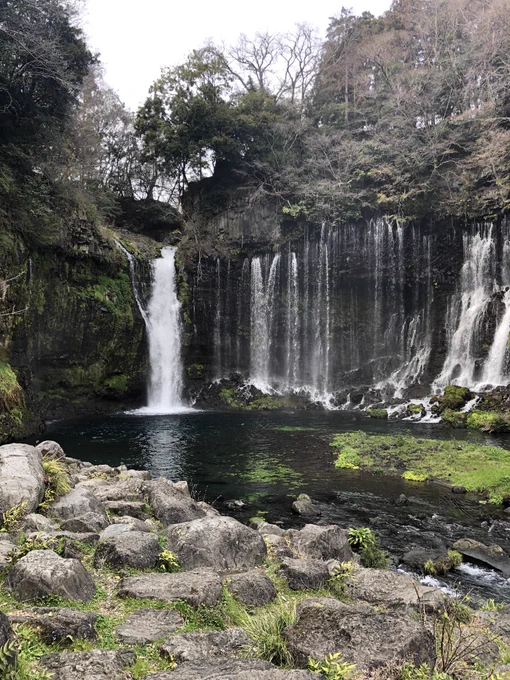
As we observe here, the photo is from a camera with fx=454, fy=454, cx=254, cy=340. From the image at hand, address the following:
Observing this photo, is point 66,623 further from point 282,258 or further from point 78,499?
point 282,258

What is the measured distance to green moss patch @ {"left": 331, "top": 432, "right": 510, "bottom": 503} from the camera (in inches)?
488

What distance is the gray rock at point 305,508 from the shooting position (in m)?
10.4

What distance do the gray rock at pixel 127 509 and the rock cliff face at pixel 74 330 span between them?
1293 cm

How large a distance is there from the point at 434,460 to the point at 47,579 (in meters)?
12.9

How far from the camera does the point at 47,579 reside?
4.30m

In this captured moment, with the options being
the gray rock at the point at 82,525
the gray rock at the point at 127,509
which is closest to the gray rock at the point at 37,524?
the gray rock at the point at 82,525

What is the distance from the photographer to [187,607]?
14.8 feet

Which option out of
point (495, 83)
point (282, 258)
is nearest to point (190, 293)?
point (282, 258)

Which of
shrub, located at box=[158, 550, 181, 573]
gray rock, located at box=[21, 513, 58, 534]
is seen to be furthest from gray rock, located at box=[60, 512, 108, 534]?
shrub, located at box=[158, 550, 181, 573]

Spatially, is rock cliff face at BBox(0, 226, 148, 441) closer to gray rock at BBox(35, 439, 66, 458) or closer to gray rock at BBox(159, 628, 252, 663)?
gray rock at BBox(35, 439, 66, 458)

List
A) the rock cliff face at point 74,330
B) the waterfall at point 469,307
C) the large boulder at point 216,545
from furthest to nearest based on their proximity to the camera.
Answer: the waterfall at point 469,307 < the rock cliff face at point 74,330 < the large boulder at point 216,545

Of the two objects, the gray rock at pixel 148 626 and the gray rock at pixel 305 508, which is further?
the gray rock at pixel 305 508

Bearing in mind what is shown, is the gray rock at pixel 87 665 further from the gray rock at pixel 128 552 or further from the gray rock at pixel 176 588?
the gray rock at pixel 128 552

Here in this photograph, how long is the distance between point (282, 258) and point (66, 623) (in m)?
30.5
